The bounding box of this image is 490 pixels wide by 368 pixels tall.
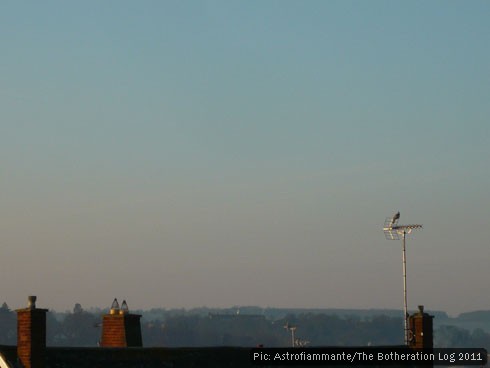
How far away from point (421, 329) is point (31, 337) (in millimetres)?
21783

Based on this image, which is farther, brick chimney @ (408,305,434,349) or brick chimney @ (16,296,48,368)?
brick chimney @ (408,305,434,349)

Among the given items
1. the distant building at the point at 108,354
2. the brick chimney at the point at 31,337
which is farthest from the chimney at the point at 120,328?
the brick chimney at the point at 31,337

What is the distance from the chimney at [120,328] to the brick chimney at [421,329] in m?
14.6

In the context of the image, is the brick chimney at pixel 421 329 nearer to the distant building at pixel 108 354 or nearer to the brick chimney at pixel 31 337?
the distant building at pixel 108 354

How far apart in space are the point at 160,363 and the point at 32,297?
7384 mm

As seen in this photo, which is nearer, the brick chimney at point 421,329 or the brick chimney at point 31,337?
the brick chimney at point 31,337

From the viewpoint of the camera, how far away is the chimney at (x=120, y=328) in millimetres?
70125

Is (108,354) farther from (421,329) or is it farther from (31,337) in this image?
(421,329)

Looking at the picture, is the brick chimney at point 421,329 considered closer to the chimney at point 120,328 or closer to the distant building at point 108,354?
the distant building at point 108,354

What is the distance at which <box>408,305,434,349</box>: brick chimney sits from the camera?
68438 millimetres

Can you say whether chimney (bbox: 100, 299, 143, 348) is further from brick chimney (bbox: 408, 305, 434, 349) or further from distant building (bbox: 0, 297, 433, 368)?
brick chimney (bbox: 408, 305, 434, 349)

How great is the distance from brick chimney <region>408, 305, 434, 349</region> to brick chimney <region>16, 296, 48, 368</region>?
2094 centimetres

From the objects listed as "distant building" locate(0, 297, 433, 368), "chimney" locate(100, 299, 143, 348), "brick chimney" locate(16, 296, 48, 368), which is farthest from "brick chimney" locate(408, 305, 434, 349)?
"brick chimney" locate(16, 296, 48, 368)

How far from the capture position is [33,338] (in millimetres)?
57281
